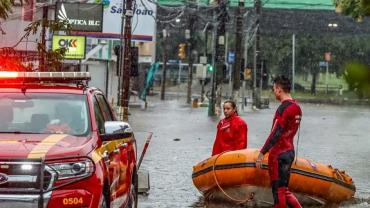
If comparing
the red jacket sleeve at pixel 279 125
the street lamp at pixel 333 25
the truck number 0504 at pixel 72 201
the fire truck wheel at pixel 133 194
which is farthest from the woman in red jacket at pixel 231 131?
the street lamp at pixel 333 25

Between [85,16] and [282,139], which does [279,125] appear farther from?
[85,16]

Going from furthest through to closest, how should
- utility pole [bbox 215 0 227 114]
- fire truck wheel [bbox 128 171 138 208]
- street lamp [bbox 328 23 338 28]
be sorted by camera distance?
1. street lamp [bbox 328 23 338 28]
2. utility pole [bbox 215 0 227 114]
3. fire truck wheel [bbox 128 171 138 208]

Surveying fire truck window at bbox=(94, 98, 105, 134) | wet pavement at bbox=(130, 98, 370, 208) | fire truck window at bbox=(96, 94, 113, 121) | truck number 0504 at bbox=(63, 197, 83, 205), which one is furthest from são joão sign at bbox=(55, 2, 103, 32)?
truck number 0504 at bbox=(63, 197, 83, 205)

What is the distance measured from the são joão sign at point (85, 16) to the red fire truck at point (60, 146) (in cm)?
1793

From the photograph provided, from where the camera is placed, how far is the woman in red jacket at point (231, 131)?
429 inches

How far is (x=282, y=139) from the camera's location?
8742 mm

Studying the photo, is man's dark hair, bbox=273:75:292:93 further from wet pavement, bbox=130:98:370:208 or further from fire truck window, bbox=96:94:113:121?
fire truck window, bbox=96:94:113:121

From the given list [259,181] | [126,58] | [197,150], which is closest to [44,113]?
[259,181]

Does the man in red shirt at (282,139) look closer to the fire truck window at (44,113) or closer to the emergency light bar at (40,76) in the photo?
the emergency light bar at (40,76)

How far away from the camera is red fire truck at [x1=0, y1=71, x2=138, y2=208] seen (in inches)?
223

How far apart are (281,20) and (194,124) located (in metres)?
38.2

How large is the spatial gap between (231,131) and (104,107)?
344cm

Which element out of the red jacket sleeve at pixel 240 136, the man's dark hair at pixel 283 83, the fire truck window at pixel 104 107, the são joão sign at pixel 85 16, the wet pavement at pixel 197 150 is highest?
the são joão sign at pixel 85 16

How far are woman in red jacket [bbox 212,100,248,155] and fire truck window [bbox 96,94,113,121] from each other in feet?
9.70
